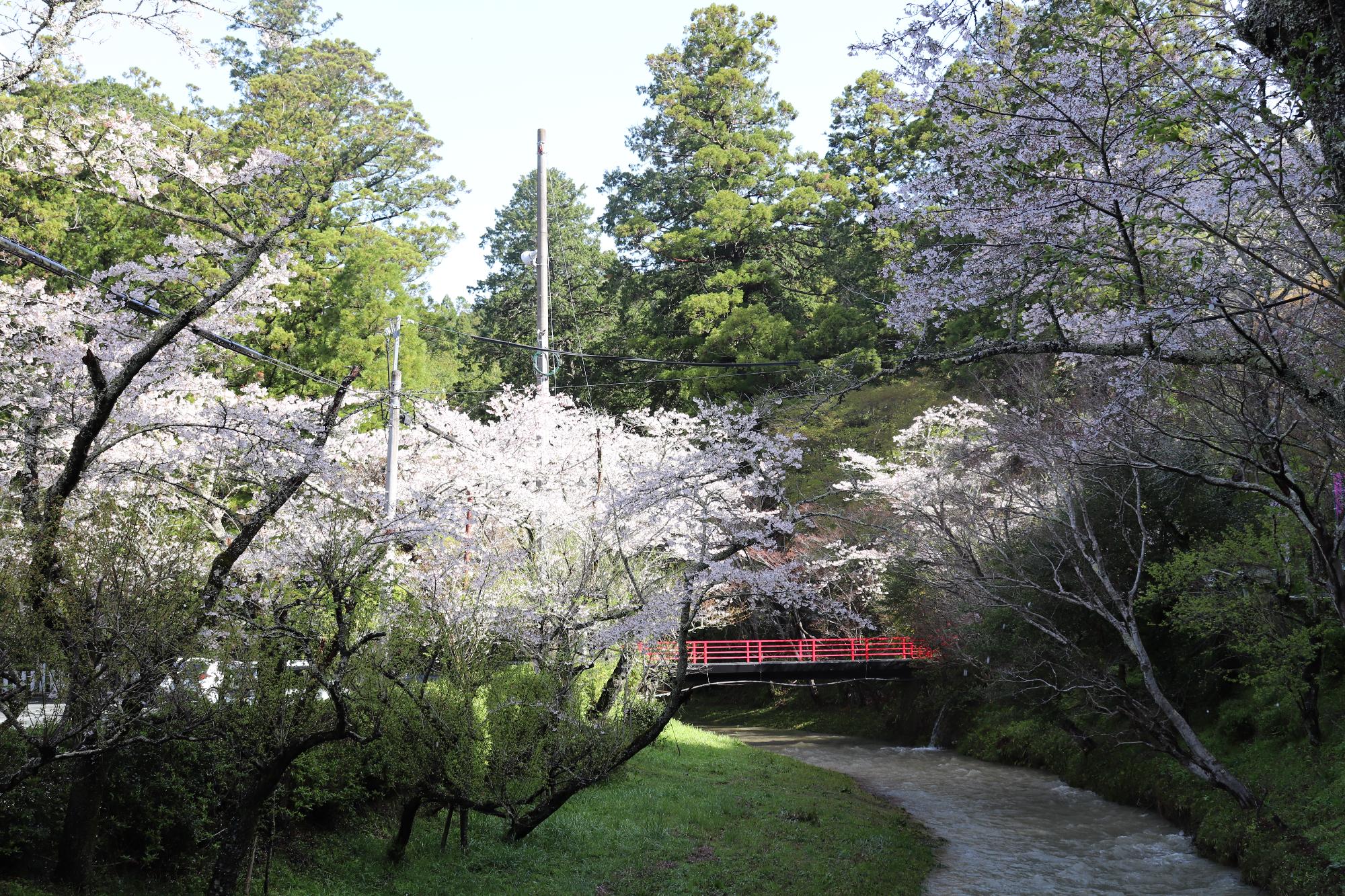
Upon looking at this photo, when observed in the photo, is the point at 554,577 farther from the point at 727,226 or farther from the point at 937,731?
Answer: the point at 727,226

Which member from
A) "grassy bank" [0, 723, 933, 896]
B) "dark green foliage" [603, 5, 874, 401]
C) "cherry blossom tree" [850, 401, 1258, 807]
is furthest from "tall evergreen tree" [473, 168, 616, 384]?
"grassy bank" [0, 723, 933, 896]

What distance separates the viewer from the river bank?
10.3 m

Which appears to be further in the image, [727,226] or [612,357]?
[727,226]

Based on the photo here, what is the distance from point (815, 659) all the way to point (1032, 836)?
9.75m

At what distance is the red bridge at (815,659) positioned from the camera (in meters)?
22.7

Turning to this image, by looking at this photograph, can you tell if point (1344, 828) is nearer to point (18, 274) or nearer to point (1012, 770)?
point (1012, 770)

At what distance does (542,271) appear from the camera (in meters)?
16.5

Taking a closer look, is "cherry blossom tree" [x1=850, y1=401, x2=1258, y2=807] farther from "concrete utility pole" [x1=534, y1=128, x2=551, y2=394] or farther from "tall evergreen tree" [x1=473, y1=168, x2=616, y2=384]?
"tall evergreen tree" [x1=473, y1=168, x2=616, y2=384]

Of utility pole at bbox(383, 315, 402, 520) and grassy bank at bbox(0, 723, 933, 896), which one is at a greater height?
utility pole at bbox(383, 315, 402, 520)

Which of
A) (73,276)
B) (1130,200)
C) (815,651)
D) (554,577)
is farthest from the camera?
(815,651)

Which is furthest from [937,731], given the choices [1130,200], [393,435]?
[1130,200]

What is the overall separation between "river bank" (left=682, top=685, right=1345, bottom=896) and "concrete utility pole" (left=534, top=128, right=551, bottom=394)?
1100 cm

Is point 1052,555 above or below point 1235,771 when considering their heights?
above

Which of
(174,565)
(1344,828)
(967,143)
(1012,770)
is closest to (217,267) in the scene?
(174,565)
